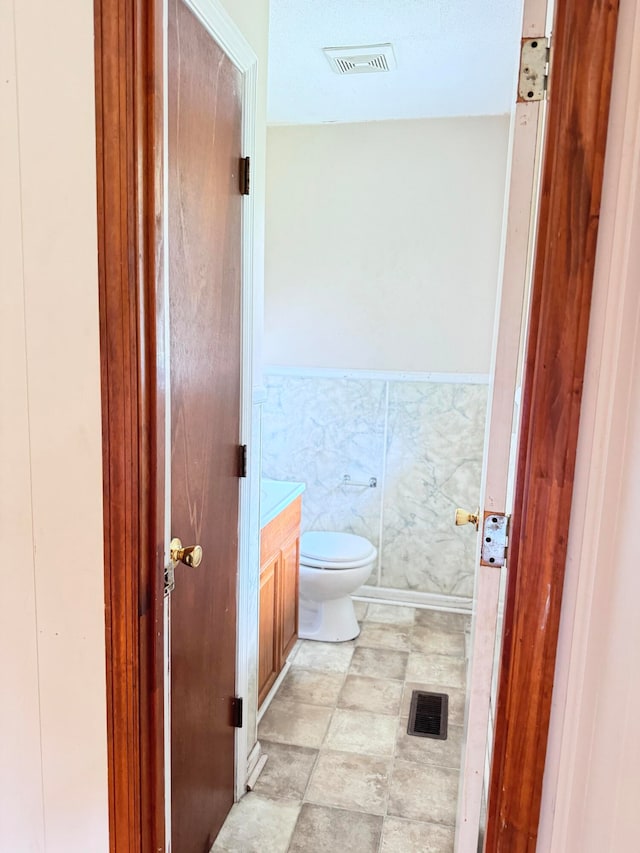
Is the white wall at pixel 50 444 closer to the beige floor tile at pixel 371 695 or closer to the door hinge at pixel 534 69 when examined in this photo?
the door hinge at pixel 534 69

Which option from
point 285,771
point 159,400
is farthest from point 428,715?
point 159,400

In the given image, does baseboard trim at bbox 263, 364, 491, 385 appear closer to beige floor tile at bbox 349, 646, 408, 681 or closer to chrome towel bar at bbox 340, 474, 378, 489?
chrome towel bar at bbox 340, 474, 378, 489

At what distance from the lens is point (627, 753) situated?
2.36ft

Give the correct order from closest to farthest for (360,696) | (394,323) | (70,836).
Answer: (70,836) < (360,696) < (394,323)

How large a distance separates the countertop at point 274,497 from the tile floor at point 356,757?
0.84 m

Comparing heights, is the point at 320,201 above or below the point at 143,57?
above

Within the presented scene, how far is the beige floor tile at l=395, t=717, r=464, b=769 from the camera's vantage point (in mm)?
2135

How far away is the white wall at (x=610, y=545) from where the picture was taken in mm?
752

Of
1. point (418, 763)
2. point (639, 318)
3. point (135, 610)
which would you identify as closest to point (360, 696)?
point (418, 763)

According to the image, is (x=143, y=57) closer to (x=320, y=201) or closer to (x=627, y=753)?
(x=627, y=753)

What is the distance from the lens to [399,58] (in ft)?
8.18

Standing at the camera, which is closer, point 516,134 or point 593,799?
point 593,799

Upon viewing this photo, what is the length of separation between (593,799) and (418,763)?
1.46 meters

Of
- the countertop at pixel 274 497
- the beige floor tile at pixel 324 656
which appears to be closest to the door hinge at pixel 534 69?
the countertop at pixel 274 497
